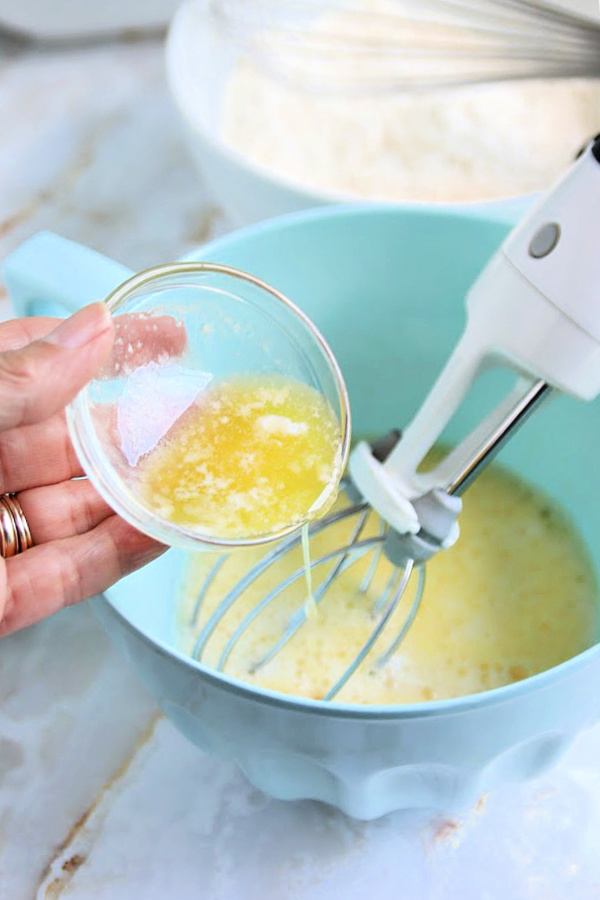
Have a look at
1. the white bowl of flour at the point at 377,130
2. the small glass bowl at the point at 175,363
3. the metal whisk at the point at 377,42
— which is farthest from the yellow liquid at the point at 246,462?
the metal whisk at the point at 377,42

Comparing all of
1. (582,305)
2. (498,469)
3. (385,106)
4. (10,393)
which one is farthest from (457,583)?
(385,106)

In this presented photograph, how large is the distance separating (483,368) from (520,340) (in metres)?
0.04

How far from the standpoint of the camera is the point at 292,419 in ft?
1.55

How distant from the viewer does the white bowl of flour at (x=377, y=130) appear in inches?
29.7

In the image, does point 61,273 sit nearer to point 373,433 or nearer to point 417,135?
point 373,433

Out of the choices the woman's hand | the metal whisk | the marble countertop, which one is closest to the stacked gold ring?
the woman's hand

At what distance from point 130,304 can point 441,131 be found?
430 millimetres

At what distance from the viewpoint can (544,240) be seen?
48 cm

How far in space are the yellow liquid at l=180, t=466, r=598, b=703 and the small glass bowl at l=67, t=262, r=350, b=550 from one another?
15cm

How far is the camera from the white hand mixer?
1.54 feet

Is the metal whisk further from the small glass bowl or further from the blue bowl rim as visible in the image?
the blue bowl rim

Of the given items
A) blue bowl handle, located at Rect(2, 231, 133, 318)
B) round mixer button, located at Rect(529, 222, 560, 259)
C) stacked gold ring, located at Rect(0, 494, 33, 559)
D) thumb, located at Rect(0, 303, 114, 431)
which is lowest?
stacked gold ring, located at Rect(0, 494, 33, 559)

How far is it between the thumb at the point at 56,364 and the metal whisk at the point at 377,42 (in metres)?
0.50

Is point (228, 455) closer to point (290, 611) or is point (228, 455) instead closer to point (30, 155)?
point (290, 611)
